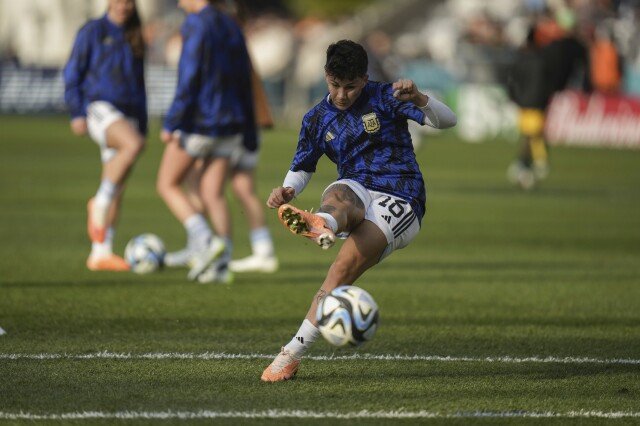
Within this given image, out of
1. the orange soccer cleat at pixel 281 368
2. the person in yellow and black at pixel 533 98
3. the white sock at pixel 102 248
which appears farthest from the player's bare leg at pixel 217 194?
the person in yellow and black at pixel 533 98

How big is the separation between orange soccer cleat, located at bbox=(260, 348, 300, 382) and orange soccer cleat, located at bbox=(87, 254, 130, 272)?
544cm

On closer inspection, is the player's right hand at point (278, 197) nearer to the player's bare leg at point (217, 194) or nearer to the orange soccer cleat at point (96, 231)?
the player's bare leg at point (217, 194)

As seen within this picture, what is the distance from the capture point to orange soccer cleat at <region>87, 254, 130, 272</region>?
12.8 m

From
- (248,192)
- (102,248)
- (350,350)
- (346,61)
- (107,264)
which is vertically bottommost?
(107,264)

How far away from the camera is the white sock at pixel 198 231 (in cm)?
1202

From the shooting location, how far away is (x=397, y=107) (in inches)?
304

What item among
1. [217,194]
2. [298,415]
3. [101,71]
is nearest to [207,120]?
[217,194]

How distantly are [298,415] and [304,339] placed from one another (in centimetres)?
88

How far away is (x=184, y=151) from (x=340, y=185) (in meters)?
4.59

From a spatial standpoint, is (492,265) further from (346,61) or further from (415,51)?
(415,51)

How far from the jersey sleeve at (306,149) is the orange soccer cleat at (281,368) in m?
1.04

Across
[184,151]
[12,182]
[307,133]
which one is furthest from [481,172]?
[307,133]

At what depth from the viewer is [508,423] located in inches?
260

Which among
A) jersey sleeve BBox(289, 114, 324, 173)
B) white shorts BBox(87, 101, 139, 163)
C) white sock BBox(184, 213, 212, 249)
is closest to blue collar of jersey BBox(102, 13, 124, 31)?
white shorts BBox(87, 101, 139, 163)
